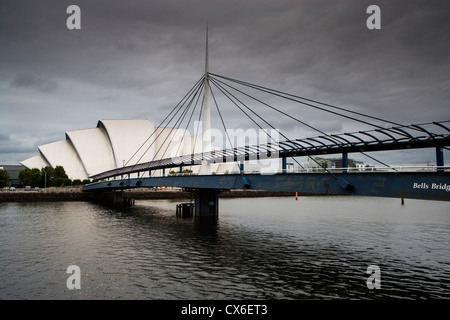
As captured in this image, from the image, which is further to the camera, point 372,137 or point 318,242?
point 318,242

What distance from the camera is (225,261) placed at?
67.4ft

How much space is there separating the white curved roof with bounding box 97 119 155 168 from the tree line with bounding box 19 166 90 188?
53.3 ft

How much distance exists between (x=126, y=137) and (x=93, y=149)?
11641 millimetres

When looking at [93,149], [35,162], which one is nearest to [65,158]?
[93,149]

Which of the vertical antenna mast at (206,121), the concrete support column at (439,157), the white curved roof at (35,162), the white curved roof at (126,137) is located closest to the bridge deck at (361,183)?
the concrete support column at (439,157)

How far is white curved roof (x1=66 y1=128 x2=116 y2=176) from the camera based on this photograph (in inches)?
4523

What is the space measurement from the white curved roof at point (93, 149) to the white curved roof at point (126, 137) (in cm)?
332

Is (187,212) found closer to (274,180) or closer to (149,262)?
(274,180)

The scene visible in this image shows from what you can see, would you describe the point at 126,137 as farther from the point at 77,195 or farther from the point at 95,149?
the point at 77,195

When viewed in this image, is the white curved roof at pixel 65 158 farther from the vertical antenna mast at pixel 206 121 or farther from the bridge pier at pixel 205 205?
the vertical antenna mast at pixel 206 121

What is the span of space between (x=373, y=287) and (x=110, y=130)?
11347 centimetres

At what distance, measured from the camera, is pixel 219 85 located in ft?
137
